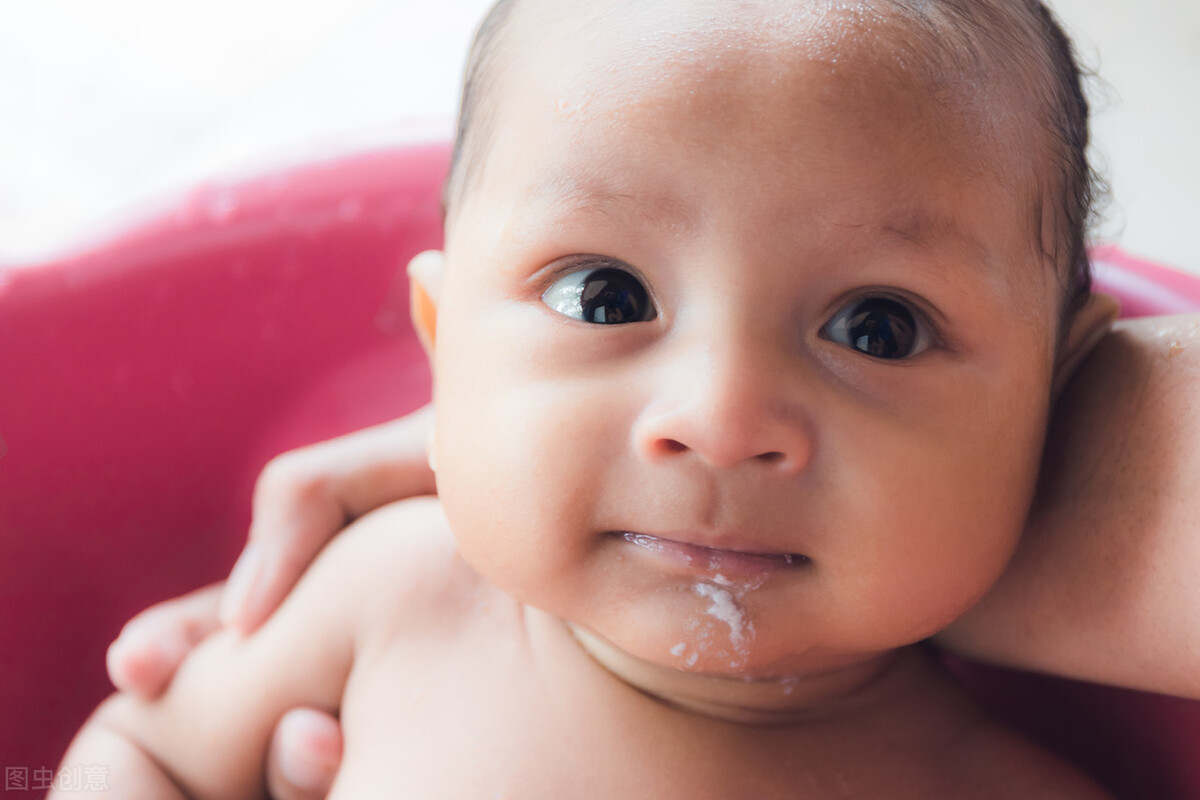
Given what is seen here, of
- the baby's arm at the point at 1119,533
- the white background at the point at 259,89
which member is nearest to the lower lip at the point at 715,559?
the baby's arm at the point at 1119,533

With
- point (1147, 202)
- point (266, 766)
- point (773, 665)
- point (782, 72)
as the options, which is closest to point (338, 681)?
point (266, 766)

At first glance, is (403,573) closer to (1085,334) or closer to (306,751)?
(306,751)

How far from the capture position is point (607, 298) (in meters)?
0.72

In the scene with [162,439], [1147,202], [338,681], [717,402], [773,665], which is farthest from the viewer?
[1147,202]

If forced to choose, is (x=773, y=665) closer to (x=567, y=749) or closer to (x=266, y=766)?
(x=567, y=749)

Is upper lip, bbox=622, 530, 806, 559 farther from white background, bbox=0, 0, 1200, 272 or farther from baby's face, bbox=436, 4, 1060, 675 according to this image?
white background, bbox=0, 0, 1200, 272

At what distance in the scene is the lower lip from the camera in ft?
2.20

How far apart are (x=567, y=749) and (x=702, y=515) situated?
0.26 meters

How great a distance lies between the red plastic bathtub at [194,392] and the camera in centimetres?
109

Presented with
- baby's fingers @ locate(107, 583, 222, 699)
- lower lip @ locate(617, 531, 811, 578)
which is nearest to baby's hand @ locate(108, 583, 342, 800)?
baby's fingers @ locate(107, 583, 222, 699)

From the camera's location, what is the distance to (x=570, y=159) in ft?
2.32

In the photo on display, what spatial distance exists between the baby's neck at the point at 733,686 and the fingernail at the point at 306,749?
0.20 m

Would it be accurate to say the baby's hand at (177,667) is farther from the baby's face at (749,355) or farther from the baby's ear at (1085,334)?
the baby's ear at (1085,334)

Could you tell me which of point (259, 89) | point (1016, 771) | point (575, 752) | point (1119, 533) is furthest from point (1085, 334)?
point (259, 89)
